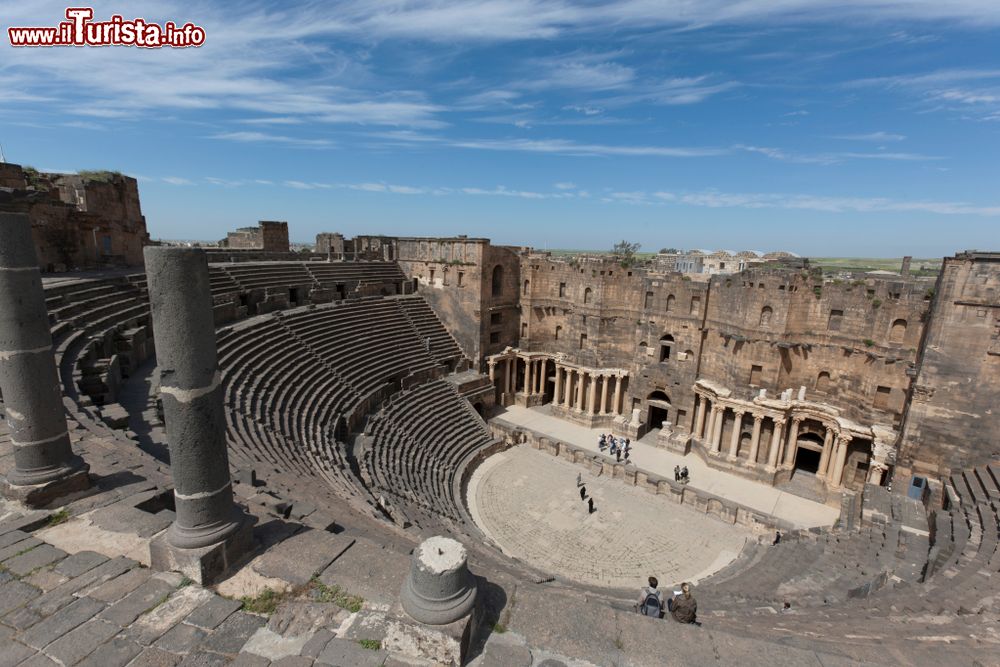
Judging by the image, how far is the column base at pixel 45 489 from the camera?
19.8ft

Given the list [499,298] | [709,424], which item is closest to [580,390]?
[709,424]

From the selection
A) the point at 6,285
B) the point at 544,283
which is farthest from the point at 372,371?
the point at 6,285

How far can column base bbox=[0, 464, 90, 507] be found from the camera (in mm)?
6043

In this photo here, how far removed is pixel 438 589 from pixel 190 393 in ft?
11.0

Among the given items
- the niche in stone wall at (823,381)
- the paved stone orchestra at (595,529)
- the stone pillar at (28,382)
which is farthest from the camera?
the niche in stone wall at (823,381)

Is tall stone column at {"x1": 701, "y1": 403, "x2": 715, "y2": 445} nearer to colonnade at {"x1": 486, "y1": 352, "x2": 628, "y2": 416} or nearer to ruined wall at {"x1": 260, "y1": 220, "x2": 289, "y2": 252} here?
colonnade at {"x1": 486, "y1": 352, "x2": 628, "y2": 416}

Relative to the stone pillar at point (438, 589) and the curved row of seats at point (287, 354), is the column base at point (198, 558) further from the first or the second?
the curved row of seats at point (287, 354)

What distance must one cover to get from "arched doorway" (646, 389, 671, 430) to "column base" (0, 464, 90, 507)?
77.8 ft

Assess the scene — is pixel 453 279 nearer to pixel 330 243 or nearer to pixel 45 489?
pixel 330 243

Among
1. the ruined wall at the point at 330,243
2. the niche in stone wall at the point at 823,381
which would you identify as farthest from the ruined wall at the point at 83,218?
the niche in stone wall at the point at 823,381

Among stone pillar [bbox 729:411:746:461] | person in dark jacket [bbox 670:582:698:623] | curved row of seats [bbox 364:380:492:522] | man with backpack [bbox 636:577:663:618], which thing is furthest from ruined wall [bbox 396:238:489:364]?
person in dark jacket [bbox 670:582:698:623]

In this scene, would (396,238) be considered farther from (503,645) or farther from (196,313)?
(503,645)

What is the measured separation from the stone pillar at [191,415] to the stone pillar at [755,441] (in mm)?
21665

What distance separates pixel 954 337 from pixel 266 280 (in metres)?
28.2
